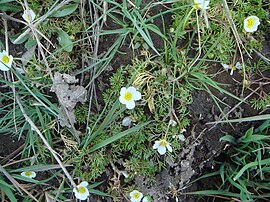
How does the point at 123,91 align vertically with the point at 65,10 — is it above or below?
below

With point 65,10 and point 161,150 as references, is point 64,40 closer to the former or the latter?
point 65,10

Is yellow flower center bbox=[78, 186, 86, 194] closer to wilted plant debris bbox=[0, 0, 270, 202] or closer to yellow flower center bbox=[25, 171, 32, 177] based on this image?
wilted plant debris bbox=[0, 0, 270, 202]

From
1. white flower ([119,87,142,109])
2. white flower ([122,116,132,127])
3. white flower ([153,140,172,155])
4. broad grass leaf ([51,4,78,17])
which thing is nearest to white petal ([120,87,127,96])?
white flower ([119,87,142,109])

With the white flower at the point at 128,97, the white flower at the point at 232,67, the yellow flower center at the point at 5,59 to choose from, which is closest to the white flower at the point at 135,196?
the white flower at the point at 128,97

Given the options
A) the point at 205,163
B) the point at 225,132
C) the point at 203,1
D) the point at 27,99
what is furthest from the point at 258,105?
the point at 27,99

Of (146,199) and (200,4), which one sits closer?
(200,4)

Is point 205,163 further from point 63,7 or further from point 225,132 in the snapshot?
point 63,7

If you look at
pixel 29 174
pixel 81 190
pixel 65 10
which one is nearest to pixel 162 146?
pixel 81 190
